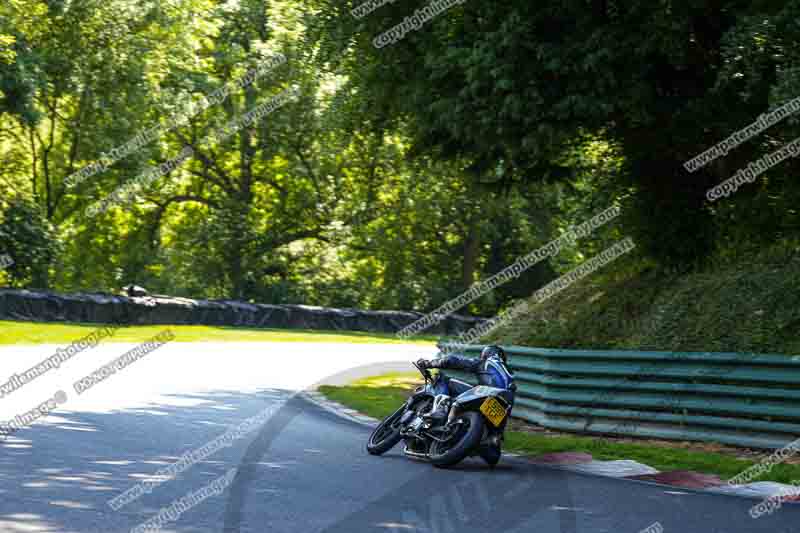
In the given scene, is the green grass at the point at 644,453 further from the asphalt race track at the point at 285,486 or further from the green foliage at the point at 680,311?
the green foliage at the point at 680,311

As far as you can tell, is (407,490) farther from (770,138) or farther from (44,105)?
(44,105)

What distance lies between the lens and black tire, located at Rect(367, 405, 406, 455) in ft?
38.8

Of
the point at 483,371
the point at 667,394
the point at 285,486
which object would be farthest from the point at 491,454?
the point at 667,394

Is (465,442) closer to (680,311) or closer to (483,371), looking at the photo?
(483,371)

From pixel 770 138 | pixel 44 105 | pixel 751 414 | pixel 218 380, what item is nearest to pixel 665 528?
pixel 751 414

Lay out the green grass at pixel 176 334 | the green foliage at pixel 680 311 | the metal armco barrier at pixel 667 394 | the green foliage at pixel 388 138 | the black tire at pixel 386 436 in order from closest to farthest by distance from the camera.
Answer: the black tire at pixel 386 436
the metal armco barrier at pixel 667 394
the green foliage at pixel 680 311
the green foliage at pixel 388 138
the green grass at pixel 176 334

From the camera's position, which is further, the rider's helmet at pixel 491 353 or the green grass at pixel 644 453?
the rider's helmet at pixel 491 353

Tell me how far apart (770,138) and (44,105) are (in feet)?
119

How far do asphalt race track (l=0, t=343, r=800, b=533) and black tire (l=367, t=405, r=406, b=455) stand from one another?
115mm

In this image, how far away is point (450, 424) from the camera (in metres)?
11.1

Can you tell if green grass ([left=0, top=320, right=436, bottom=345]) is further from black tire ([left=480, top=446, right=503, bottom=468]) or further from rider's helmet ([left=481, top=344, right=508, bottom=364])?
black tire ([left=480, top=446, right=503, bottom=468])

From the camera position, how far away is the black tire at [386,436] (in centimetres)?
1181

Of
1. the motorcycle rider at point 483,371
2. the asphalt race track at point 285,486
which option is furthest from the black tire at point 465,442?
the motorcycle rider at point 483,371

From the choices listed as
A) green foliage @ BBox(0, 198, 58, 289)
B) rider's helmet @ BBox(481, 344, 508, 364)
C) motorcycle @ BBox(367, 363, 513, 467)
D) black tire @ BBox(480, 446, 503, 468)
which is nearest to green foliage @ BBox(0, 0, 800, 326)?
green foliage @ BBox(0, 198, 58, 289)
